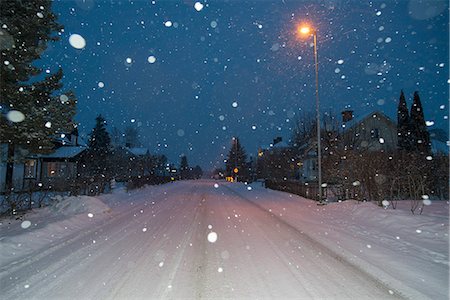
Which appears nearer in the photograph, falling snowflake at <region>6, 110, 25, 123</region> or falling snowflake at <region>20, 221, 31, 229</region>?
falling snowflake at <region>20, 221, 31, 229</region>

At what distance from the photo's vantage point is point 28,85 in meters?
12.2

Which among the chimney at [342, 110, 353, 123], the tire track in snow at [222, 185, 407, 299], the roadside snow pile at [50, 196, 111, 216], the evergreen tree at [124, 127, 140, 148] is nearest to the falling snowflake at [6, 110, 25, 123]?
the roadside snow pile at [50, 196, 111, 216]

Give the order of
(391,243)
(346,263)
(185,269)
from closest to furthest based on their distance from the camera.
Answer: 1. (185,269)
2. (346,263)
3. (391,243)

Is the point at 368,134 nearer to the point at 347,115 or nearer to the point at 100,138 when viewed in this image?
the point at 347,115

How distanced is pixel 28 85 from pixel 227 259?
11.1 metres

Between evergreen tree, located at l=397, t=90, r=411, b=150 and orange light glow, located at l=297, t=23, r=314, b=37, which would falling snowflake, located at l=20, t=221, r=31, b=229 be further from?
evergreen tree, located at l=397, t=90, r=411, b=150

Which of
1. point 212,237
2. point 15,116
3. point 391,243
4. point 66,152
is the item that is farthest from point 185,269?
point 66,152

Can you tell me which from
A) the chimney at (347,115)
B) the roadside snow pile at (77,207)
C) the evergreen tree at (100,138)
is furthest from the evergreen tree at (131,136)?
the roadside snow pile at (77,207)

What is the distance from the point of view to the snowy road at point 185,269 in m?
4.64

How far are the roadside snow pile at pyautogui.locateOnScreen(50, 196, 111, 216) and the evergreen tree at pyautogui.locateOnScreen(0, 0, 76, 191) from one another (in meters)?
2.13

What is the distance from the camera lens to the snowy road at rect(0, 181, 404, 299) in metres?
4.64

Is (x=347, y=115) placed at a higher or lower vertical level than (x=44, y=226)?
higher

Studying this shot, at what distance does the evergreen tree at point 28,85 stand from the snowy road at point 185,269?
5.23 meters

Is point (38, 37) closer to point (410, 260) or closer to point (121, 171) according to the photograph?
point (410, 260)
